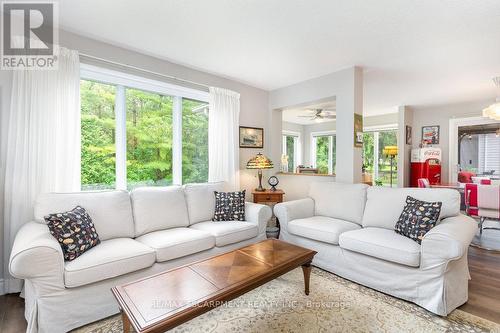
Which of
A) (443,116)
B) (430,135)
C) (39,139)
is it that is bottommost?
(39,139)

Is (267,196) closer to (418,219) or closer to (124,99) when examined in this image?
(418,219)

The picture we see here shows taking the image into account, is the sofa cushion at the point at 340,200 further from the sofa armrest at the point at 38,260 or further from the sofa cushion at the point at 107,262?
the sofa armrest at the point at 38,260

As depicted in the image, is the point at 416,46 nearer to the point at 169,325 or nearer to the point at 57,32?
the point at 169,325

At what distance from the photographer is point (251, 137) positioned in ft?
13.9

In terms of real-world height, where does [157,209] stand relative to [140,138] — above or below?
below

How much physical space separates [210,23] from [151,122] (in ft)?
5.03

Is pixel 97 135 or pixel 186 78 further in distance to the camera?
pixel 186 78

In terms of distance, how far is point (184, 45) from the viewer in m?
2.77

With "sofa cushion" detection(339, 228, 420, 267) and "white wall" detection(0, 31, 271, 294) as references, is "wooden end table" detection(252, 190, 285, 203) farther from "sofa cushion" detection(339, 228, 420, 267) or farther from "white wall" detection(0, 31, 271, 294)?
"sofa cushion" detection(339, 228, 420, 267)

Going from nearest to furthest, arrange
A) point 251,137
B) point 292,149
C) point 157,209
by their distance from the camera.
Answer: point 157,209, point 251,137, point 292,149

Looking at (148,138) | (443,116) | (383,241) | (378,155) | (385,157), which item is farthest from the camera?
(378,155)

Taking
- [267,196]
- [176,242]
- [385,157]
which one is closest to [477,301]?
[267,196]

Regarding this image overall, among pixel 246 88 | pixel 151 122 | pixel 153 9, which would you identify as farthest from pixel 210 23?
pixel 246 88

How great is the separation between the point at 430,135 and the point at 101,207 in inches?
265
